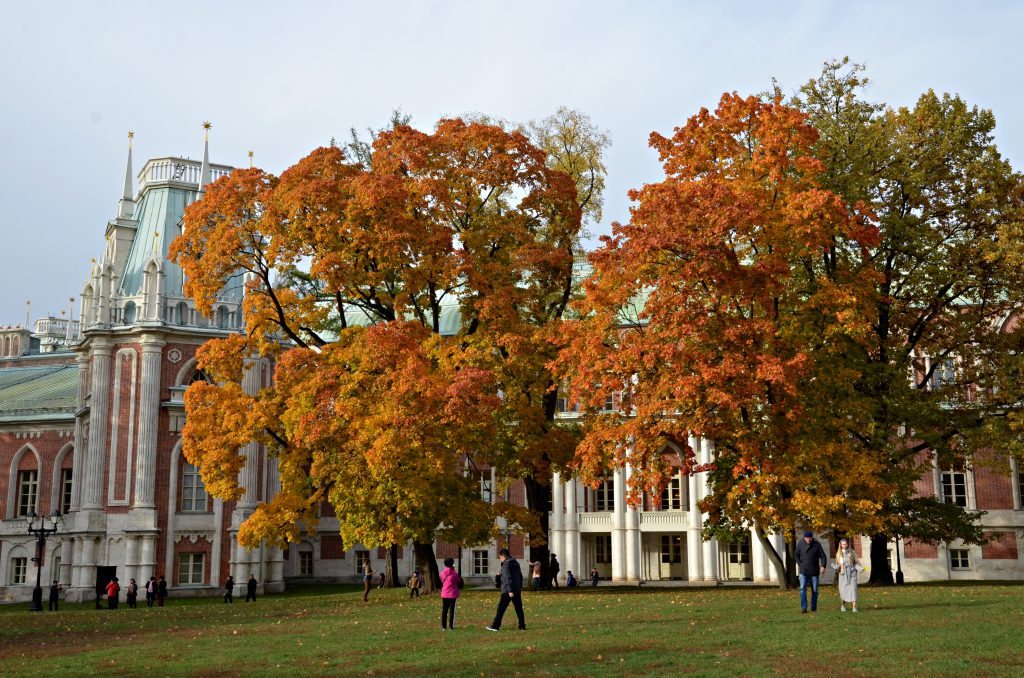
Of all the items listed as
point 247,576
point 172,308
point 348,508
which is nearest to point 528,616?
point 348,508

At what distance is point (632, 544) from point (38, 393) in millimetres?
32538

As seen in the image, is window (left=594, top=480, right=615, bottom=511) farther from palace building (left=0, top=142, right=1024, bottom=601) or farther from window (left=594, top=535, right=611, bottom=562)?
window (left=594, top=535, right=611, bottom=562)

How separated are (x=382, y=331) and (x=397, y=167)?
549 centimetres

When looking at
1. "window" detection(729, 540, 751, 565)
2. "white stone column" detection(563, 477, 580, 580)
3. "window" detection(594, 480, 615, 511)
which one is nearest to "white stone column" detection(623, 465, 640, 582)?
"window" detection(594, 480, 615, 511)

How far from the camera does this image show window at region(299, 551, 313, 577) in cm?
5681

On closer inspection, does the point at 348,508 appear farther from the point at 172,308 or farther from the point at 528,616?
the point at 172,308

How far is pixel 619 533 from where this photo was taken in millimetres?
53250

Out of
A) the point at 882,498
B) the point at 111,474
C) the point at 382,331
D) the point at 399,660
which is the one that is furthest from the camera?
the point at 111,474

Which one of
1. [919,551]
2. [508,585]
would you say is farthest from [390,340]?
[919,551]

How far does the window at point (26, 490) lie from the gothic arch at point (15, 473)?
20cm

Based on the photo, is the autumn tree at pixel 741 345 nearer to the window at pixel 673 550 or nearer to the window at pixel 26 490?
the window at pixel 673 550

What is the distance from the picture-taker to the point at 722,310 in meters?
26.4

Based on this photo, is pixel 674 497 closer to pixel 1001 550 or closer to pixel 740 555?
pixel 740 555

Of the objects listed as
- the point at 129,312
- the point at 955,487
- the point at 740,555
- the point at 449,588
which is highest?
the point at 129,312
